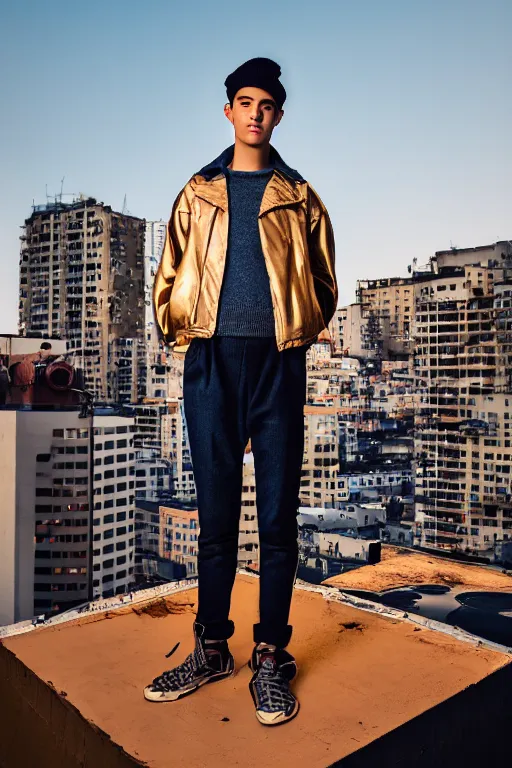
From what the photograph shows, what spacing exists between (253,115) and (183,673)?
4.93ft

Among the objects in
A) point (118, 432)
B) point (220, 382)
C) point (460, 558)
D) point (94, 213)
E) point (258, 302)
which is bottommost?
point (460, 558)

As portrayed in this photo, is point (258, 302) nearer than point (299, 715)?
No

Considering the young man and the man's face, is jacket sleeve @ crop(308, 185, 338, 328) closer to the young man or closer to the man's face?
the young man

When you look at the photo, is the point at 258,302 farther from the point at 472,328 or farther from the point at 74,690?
the point at 472,328

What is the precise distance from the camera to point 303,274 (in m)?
1.79

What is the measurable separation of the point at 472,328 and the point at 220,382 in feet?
9.11

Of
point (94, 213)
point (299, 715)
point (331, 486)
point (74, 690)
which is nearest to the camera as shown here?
point (299, 715)

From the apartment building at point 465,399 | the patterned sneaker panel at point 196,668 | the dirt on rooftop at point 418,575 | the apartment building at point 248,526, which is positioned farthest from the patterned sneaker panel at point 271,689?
the apartment building at point 465,399

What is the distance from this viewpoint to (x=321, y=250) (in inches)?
73.9

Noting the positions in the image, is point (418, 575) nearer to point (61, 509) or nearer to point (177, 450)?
point (177, 450)


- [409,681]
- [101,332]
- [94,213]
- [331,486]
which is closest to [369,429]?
[331,486]

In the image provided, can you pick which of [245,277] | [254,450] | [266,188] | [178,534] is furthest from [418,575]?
[266,188]

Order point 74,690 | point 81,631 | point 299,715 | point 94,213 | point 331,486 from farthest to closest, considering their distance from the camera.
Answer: point 331,486
point 94,213
point 81,631
point 74,690
point 299,715

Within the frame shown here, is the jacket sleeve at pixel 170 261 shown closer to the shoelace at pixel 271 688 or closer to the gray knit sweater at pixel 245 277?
the gray knit sweater at pixel 245 277
